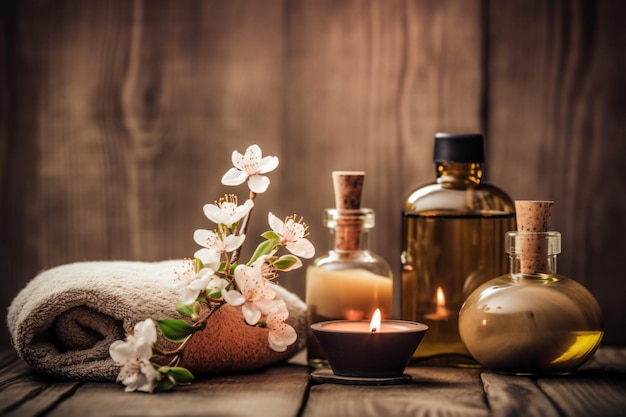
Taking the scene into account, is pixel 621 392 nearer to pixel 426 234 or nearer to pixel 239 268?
pixel 426 234

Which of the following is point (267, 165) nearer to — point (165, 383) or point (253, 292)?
point (253, 292)

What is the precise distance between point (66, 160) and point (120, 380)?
48 centimetres

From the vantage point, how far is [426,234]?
3.42ft

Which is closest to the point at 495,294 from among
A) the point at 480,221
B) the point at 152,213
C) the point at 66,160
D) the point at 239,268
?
the point at 480,221

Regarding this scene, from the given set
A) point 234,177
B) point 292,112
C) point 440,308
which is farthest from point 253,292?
point 292,112

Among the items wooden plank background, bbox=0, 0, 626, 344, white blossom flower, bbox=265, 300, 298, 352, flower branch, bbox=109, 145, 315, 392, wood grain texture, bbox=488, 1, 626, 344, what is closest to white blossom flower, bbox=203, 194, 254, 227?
flower branch, bbox=109, 145, 315, 392

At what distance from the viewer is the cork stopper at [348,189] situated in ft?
3.35

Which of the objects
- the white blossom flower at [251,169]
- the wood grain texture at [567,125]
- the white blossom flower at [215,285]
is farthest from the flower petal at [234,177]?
the wood grain texture at [567,125]

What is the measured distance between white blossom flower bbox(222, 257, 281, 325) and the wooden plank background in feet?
1.21

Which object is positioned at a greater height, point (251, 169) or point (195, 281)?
point (251, 169)

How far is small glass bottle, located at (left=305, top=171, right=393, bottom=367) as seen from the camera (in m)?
1.01

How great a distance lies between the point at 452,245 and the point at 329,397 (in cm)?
27

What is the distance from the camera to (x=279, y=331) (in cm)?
92

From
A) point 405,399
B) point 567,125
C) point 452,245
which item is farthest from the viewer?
point 567,125
